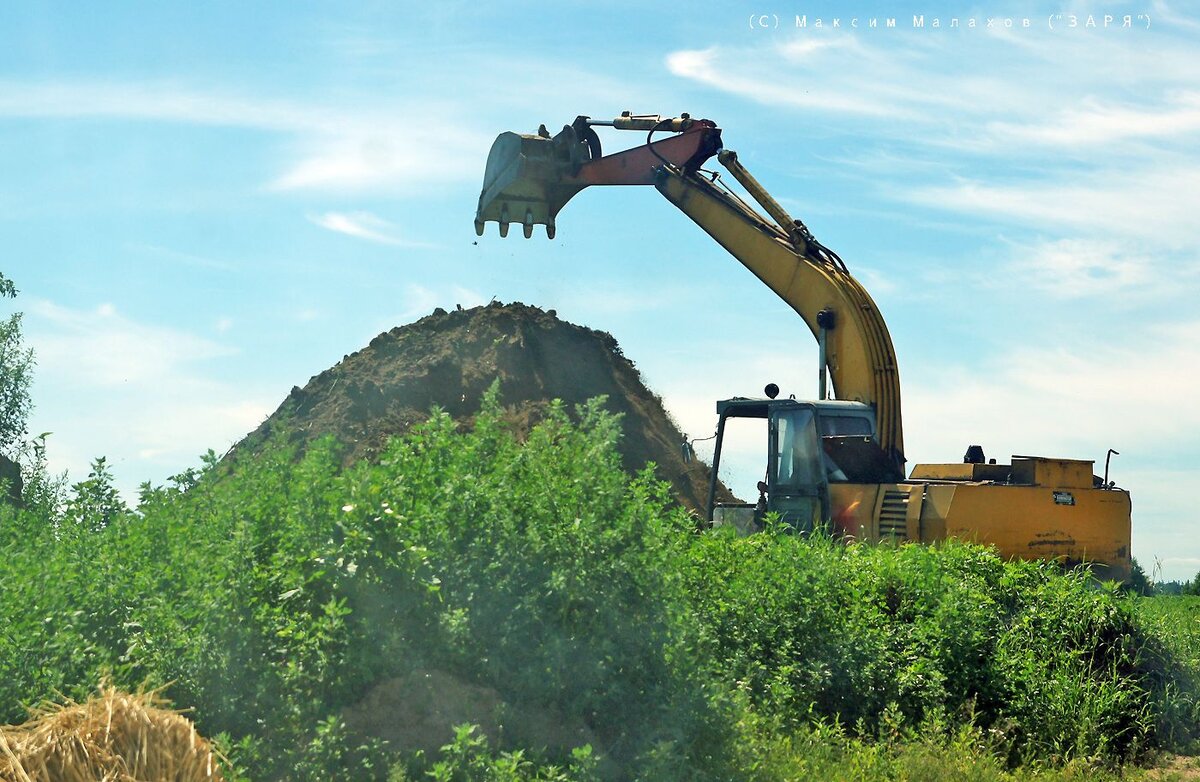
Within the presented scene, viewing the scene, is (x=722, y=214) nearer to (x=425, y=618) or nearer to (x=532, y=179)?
(x=532, y=179)

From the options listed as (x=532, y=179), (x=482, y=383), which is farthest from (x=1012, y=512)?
(x=482, y=383)

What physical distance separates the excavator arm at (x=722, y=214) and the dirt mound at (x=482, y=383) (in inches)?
182

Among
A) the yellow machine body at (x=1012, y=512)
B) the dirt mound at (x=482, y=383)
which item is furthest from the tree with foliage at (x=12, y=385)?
the yellow machine body at (x=1012, y=512)

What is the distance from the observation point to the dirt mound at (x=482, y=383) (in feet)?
74.9

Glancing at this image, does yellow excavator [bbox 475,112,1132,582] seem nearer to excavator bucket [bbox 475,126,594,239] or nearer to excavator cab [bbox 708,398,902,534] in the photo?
excavator cab [bbox 708,398,902,534]

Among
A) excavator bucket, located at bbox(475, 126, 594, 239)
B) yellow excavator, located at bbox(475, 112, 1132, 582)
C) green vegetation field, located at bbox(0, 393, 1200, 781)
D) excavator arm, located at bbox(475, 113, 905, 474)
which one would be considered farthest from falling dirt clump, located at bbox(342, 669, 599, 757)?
excavator bucket, located at bbox(475, 126, 594, 239)

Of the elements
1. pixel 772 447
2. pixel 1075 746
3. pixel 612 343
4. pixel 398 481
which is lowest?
pixel 1075 746

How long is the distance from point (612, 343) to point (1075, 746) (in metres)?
18.6

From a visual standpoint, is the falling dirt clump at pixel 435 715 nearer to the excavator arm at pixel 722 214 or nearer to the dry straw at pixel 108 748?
the dry straw at pixel 108 748

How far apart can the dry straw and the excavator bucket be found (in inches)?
585

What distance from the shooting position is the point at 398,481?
656 centimetres

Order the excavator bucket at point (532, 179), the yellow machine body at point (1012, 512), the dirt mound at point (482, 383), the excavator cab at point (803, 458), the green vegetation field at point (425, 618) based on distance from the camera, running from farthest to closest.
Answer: the dirt mound at point (482, 383), the excavator bucket at point (532, 179), the excavator cab at point (803, 458), the yellow machine body at point (1012, 512), the green vegetation field at point (425, 618)

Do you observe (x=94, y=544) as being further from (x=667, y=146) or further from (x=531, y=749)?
(x=667, y=146)

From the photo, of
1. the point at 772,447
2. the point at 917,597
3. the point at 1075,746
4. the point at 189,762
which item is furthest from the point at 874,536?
the point at 189,762
